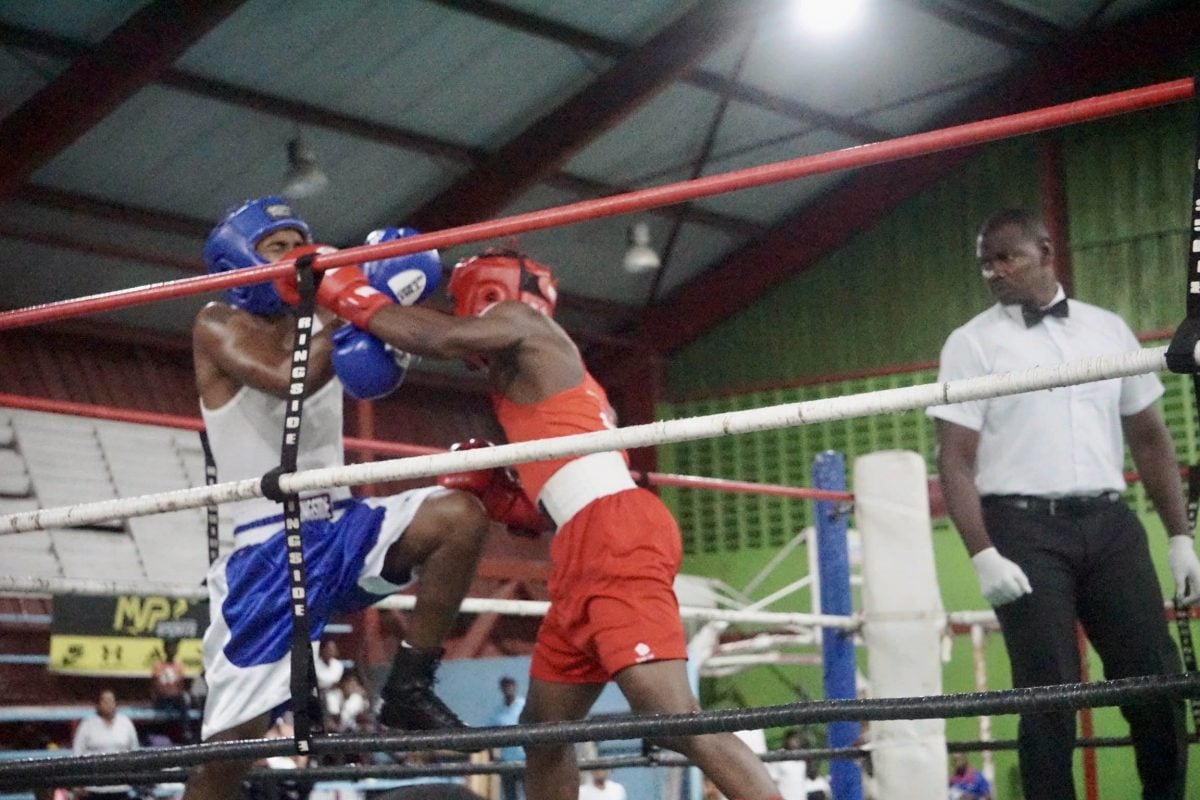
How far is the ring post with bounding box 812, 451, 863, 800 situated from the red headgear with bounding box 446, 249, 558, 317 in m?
1.31

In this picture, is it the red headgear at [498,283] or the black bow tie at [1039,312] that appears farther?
the black bow tie at [1039,312]

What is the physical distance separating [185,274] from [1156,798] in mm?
8486

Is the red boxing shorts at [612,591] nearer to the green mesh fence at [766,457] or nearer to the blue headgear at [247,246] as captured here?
the blue headgear at [247,246]

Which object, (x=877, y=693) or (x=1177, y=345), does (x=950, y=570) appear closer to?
(x=877, y=693)

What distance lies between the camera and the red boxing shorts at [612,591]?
2.56m

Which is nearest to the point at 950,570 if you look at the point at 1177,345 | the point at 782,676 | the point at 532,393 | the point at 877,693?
the point at 782,676

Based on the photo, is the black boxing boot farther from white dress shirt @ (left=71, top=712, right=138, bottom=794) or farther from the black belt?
white dress shirt @ (left=71, top=712, right=138, bottom=794)

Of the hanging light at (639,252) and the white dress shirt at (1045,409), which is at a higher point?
the hanging light at (639,252)

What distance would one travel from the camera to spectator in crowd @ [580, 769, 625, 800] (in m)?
8.55

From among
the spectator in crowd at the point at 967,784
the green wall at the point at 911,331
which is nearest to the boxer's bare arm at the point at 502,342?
the spectator in crowd at the point at 967,784

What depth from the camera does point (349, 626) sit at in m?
10.7

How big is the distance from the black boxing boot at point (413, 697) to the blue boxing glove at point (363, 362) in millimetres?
460

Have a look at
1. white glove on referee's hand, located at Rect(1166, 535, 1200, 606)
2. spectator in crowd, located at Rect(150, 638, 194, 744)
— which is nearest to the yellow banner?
spectator in crowd, located at Rect(150, 638, 194, 744)

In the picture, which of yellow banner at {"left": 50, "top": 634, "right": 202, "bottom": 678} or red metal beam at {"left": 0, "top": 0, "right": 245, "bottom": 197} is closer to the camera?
red metal beam at {"left": 0, "top": 0, "right": 245, "bottom": 197}
